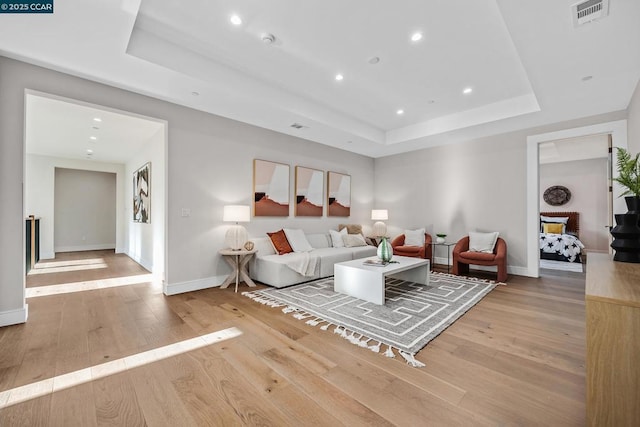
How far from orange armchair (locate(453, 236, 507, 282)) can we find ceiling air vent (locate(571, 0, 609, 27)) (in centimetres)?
326

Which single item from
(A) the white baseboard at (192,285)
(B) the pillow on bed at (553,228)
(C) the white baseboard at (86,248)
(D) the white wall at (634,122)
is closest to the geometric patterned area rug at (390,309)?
(A) the white baseboard at (192,285)

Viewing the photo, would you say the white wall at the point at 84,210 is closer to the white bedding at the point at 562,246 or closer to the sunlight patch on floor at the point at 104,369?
the sunlight patch on floor at the point at 104,369

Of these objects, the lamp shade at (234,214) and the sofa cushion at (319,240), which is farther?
the sofa cushion at (319,240)

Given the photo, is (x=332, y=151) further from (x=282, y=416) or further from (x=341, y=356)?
(x=282, y=416)

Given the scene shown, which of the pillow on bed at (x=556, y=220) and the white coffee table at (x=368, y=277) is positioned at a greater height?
the pillow on bed at (x=556, y=220)

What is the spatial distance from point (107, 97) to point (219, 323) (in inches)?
114

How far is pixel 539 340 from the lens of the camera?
2.35 m

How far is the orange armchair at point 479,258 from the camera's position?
14.5 ft

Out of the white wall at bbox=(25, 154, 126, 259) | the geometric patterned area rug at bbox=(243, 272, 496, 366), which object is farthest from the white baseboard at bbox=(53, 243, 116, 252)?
the geometric patterned area rug at bbox=(243, 272, 496, 366)

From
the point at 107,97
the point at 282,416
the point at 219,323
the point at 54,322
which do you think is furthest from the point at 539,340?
the point at 107,97

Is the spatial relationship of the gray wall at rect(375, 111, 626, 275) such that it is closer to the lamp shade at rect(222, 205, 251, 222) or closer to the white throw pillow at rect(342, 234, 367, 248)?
the white throw pillow at rect(342, 234, 367, 248)

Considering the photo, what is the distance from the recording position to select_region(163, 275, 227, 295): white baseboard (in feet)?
12.2

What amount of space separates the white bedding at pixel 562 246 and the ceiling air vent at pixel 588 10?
5.28 m

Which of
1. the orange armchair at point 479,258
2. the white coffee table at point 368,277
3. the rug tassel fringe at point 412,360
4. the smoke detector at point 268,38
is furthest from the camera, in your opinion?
the orange armchair at point 479,258
